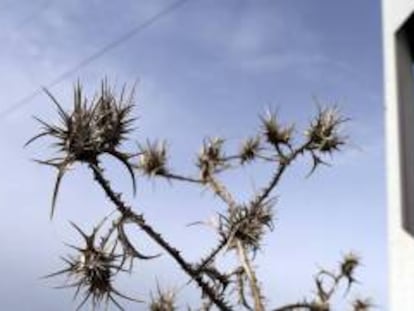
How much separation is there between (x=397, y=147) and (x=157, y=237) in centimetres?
190

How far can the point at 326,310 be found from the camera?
19.4 ft

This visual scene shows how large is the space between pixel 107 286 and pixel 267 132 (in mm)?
3118

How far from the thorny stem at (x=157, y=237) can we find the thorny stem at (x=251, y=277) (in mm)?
491

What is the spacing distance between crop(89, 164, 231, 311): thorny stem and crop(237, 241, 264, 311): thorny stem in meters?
0.49

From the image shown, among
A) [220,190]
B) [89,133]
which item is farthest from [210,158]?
[89,133]

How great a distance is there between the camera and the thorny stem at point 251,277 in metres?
6.33

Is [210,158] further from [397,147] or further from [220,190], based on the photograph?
[397,147]

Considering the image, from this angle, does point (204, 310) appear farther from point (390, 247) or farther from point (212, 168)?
point (390, 247)

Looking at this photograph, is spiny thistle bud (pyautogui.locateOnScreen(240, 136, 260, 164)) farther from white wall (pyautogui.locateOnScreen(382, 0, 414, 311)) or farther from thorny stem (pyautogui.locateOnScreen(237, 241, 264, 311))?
white wall (pyautogui.locateOnScreen(382, 0, 414, 311))

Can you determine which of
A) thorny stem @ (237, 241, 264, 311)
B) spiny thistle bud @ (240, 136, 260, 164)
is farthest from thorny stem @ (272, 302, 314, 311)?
spiny thistle bud @ (240, 136, 260, 164)

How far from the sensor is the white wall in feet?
11.9

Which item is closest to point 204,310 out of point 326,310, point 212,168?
point 326,310

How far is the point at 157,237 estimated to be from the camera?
17.6 feet

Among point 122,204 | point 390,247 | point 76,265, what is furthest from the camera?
point 122,204
